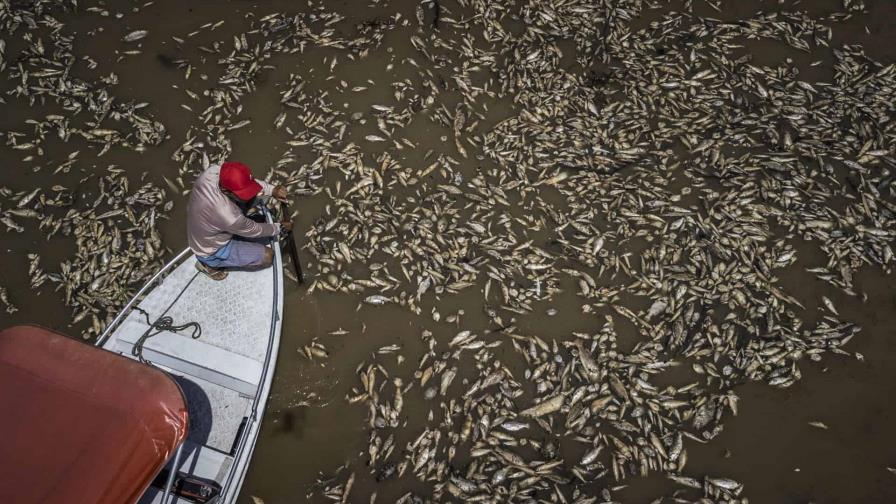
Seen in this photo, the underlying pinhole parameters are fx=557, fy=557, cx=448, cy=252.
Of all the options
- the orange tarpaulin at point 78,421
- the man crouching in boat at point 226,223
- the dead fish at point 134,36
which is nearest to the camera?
the orange tarpaulin at point 78,421

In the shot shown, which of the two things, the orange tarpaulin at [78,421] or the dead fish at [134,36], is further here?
the dead fish at [134,36]

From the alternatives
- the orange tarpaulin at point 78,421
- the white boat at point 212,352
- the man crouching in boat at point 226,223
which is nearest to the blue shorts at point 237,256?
the man crouching in boat at point 226,223

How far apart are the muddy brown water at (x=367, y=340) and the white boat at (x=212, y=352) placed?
652 mm

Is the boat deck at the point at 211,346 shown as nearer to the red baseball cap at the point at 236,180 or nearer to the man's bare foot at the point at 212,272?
the man's bare foot at the point at 212,272

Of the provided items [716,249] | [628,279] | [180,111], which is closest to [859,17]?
[716,249]

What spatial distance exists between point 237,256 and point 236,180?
983 mm

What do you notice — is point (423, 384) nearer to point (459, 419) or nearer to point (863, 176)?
point (459, 419)

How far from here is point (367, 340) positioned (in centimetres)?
618

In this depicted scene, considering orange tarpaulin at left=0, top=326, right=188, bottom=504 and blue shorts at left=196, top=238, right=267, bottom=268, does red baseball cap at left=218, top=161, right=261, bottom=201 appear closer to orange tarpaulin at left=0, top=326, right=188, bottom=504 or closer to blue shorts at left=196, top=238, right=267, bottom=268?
blue shorts at left=196, top=238, right=267, bottom=268

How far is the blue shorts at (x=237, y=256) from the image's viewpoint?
5.51 metres

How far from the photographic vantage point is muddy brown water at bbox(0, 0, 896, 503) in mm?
5512

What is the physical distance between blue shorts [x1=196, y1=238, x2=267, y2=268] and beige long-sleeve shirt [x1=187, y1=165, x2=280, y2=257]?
0.26 ft

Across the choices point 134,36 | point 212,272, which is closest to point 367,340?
point 212,272

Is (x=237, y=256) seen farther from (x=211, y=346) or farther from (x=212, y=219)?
(x=211, y=346)
